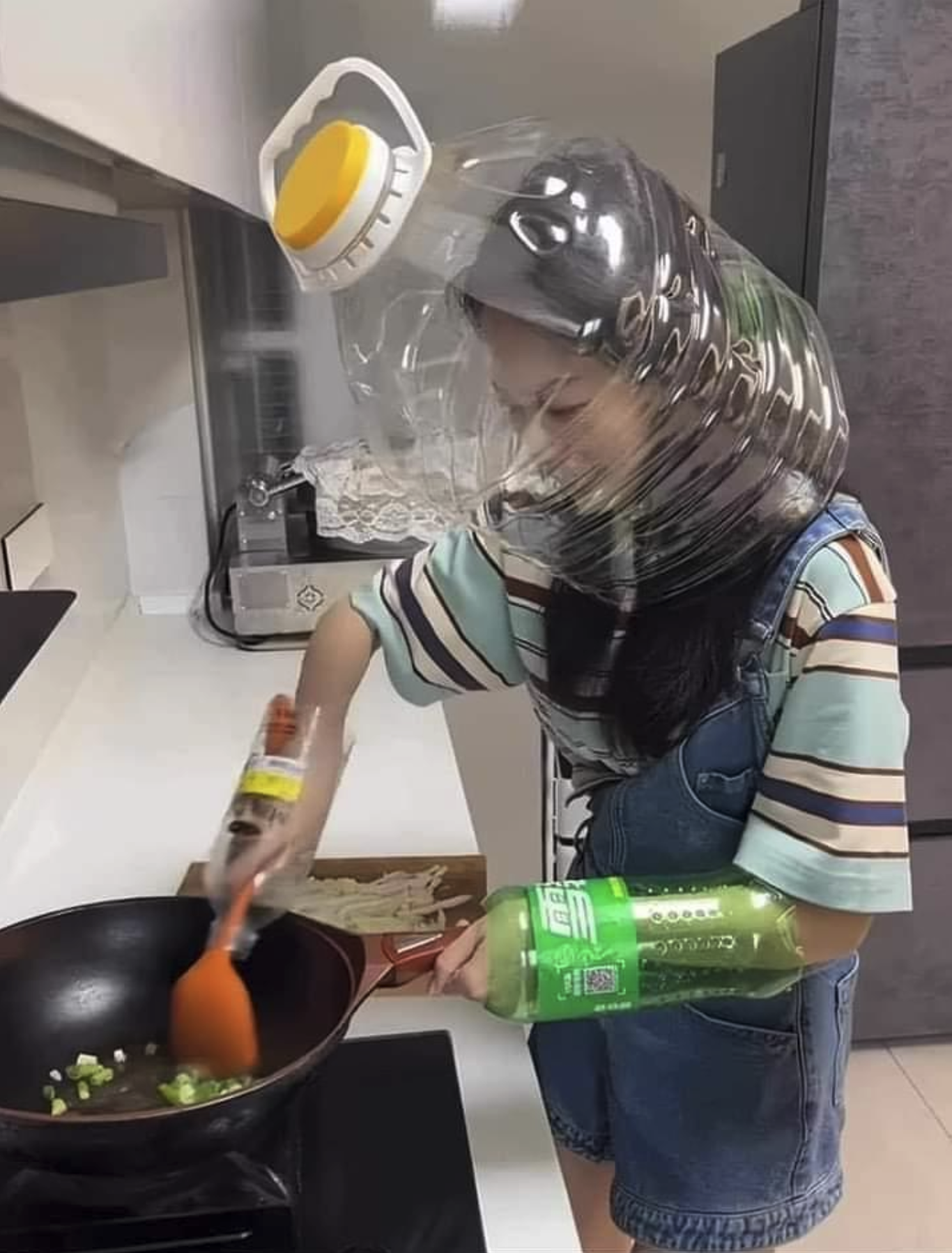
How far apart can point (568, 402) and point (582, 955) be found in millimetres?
315

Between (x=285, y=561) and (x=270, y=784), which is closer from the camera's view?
(x=270, y=784)

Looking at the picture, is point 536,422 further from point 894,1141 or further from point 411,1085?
point 894,1141

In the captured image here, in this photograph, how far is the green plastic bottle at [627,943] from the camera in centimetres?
74

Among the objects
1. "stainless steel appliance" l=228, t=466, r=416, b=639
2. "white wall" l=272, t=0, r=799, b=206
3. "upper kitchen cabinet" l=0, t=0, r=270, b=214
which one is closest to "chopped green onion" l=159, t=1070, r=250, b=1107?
"upper kitchen cabinet" l=0, t=0, r=270, b=214

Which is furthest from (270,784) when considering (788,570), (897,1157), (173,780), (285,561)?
(897,1157)

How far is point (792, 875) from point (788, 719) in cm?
9

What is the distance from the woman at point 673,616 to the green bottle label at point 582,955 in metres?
0.04

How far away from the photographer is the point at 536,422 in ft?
2.56

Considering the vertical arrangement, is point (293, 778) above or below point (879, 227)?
below

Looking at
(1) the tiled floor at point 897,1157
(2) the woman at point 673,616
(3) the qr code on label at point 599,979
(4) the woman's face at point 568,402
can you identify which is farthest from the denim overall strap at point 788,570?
(1) the tiled floor at point 897,1157

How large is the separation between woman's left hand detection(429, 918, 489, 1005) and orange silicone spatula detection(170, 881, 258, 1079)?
0.12 metres

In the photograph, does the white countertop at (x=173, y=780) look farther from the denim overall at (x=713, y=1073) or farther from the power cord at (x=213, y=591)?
the denim overall at (x=713, y=1073)

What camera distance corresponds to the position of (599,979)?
0.75 metres

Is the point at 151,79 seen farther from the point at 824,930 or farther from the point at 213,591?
the point at 213,591
